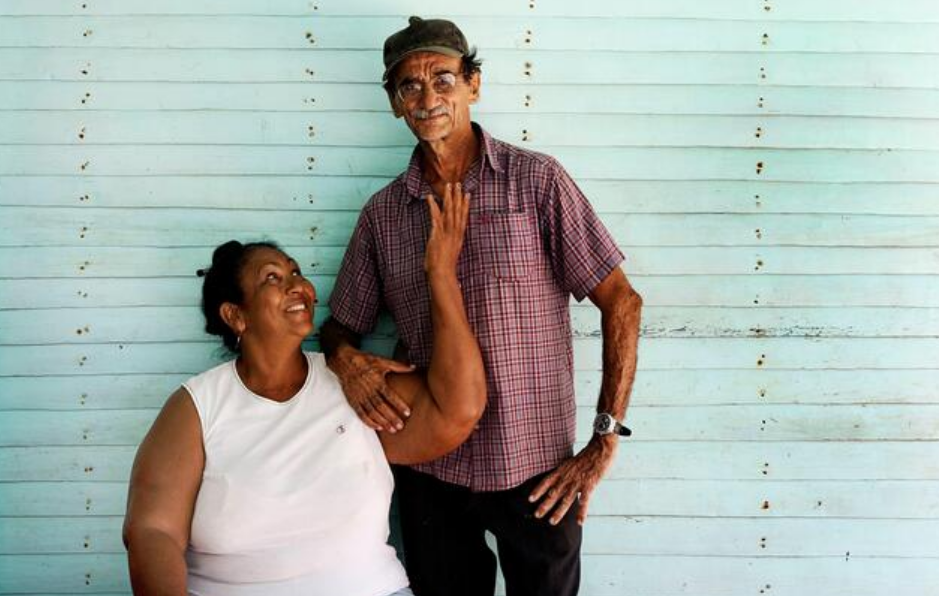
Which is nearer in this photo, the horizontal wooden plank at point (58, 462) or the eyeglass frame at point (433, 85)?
the eyeglass frame at point (433, 85)

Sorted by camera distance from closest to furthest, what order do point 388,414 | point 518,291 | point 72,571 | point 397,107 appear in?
point 388,414 < point 518,291 < point 397,107 < point 72,571

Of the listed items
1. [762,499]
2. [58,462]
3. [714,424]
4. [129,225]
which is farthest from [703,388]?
[58,462]

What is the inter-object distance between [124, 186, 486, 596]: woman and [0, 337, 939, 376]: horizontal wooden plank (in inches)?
24.0

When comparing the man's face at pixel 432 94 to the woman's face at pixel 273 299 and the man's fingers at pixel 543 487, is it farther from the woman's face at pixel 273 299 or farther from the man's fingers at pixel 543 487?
the man's fingers at pixel 543 487

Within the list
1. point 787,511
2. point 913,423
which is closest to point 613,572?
point 787,511

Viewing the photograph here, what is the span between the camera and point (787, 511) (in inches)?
118

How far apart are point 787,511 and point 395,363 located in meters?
1.55

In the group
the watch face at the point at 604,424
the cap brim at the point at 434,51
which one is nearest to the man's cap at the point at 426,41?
the cap brim at the point at 434,51

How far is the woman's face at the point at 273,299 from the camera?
240cm

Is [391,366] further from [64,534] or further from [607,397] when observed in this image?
[64,534]

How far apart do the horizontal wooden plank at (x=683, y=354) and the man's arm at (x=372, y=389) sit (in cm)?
52

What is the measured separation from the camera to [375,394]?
238cm

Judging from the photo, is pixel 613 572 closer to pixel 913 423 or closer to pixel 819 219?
pixel 913 423

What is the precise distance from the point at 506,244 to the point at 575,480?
0.71m
